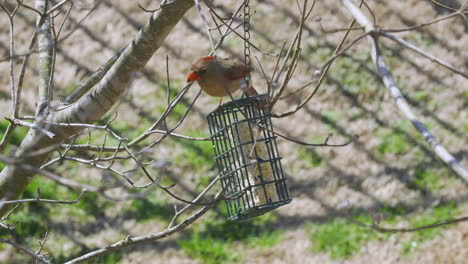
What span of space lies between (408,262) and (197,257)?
162 centimetres

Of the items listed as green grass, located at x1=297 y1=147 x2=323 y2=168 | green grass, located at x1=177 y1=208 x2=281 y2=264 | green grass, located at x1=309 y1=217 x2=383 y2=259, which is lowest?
green grass, located at x1=309 y1=217 x2=383 y2=259

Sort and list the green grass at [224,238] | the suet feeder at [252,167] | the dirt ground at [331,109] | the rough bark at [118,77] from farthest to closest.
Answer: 1. the dirt ground at [331,109]
2. the green grass at [224,238]
3. the suet feeder at [252,167]
4. the rough bark at [118,77]

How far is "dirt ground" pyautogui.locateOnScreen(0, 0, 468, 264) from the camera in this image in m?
4.91

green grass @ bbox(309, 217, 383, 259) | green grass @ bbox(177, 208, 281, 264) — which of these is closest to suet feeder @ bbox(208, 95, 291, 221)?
green grass @ bbox(177, 208, 281, 264)

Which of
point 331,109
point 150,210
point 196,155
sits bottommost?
point 150,210

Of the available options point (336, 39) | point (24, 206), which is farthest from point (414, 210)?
point (24, 206)

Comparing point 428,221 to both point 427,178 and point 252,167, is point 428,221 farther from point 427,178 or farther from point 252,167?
point 252,167

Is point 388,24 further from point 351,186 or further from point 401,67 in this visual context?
point 351,186

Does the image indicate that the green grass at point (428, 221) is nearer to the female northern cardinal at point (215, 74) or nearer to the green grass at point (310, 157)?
the green grass at point (310, 157)

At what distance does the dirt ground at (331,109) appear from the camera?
4.91 metres

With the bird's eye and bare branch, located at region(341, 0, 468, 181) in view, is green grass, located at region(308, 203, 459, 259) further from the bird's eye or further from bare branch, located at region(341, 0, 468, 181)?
bare branch, located at region(341, 0, 468, 181)

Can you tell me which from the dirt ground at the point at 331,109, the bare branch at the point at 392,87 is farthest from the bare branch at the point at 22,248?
the dirt ground at the point at 331,109

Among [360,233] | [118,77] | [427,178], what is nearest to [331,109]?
[427,178]

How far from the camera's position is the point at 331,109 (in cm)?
566
